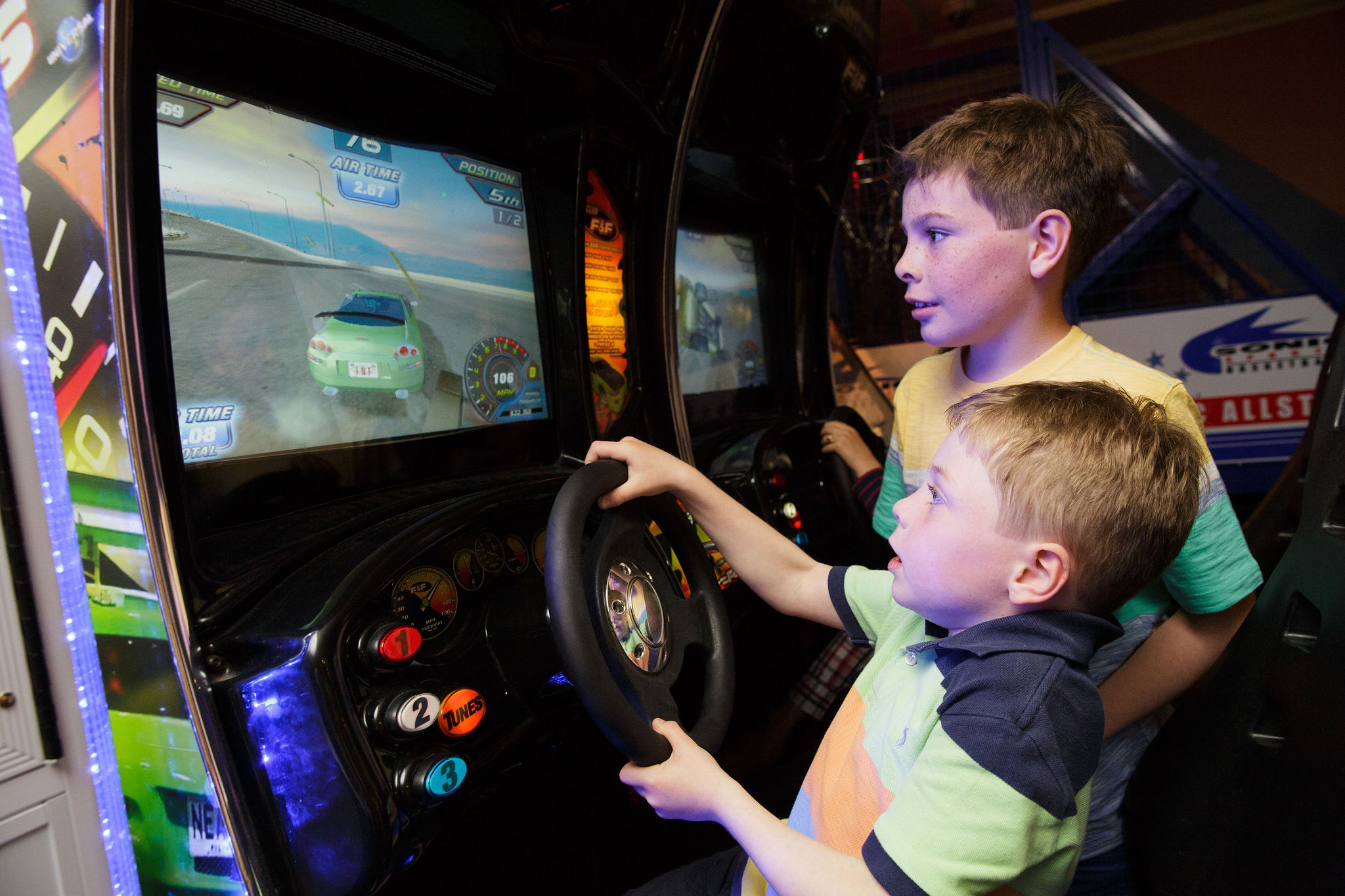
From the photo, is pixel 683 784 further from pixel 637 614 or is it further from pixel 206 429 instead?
pixel 206 429

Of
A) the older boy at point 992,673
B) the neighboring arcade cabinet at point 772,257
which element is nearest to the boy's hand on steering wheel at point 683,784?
the older boy at point 992,673

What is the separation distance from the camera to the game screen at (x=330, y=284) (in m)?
0.93

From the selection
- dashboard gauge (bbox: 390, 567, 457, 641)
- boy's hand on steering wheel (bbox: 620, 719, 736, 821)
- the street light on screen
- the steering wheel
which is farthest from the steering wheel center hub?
the street light on screen

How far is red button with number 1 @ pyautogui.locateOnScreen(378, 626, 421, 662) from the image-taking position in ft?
2.65

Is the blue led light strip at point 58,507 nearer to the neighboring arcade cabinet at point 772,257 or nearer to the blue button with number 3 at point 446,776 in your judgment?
the blue button with number 3 at point 446,776

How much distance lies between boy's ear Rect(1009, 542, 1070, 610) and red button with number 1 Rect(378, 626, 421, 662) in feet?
1.90

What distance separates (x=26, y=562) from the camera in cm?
70

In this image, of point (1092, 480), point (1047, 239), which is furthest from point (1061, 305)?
point (1092, 480)

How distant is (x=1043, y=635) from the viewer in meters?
0.69

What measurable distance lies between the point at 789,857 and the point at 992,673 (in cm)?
23

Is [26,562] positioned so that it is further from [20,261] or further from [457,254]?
[457,254]

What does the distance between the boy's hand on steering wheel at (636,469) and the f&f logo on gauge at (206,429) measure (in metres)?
0.42

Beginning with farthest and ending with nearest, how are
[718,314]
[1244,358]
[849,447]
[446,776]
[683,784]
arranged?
1. [1244,358]
2. [718,314]
3. [849,447]
4. [446,776]
5. [683,784]

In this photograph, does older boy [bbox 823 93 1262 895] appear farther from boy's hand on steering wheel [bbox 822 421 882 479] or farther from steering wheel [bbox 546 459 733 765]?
boy's hand on steering wheel [bbox 822 421 882 479]
